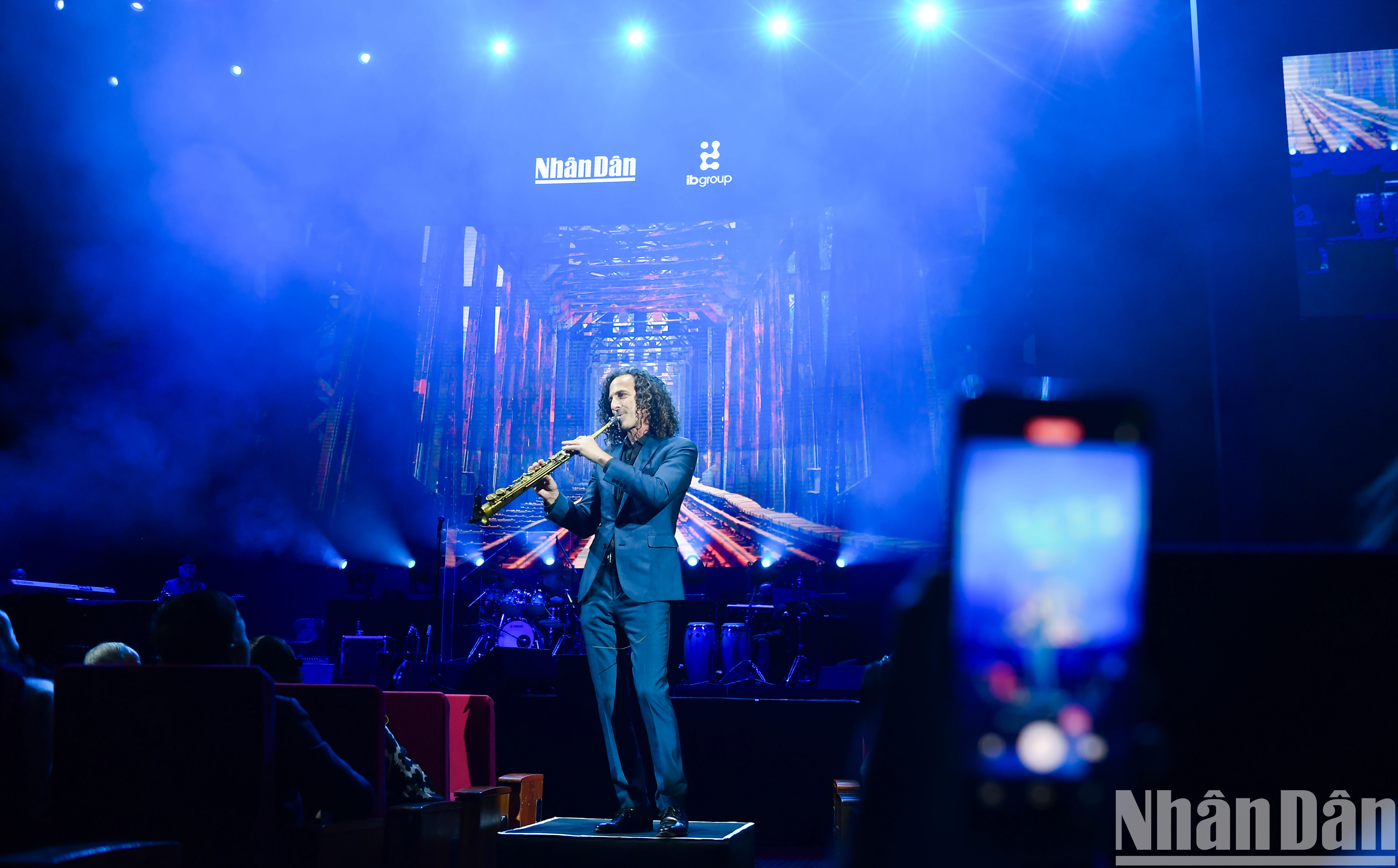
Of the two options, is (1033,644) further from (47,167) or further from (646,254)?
(646,254)

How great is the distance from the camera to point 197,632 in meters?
1.96

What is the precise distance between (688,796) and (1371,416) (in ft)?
10.6

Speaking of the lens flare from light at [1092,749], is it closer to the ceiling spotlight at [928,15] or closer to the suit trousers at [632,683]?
the suit trousers at [632,683]

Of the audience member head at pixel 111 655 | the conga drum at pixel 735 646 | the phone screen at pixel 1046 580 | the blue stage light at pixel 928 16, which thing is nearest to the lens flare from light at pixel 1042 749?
the phone screen at pixel 1046 580

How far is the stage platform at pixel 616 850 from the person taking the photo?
266 centimetres

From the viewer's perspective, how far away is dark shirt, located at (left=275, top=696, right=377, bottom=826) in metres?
1.85

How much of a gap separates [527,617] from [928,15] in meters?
6.41

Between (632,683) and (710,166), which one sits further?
(710,166)

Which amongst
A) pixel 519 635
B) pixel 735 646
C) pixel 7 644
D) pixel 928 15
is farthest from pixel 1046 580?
pixel 519 635

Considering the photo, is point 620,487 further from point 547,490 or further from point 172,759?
point 172,759

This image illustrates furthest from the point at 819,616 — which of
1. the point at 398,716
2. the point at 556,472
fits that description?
the point at 398,716

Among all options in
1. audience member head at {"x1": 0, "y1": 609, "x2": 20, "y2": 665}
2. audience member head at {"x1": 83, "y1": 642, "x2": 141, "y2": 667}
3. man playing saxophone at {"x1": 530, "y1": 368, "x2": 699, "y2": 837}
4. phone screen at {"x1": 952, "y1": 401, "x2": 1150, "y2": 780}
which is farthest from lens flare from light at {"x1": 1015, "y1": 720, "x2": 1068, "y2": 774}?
audience member head at {"x1": 83, "y1": 642, "x2": 141, "y2": 667}

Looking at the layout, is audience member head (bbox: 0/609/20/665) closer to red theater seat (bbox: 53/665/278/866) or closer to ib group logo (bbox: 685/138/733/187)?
red theater seat (bbox: 53/665/278/866)

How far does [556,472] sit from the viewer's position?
30.8ft
